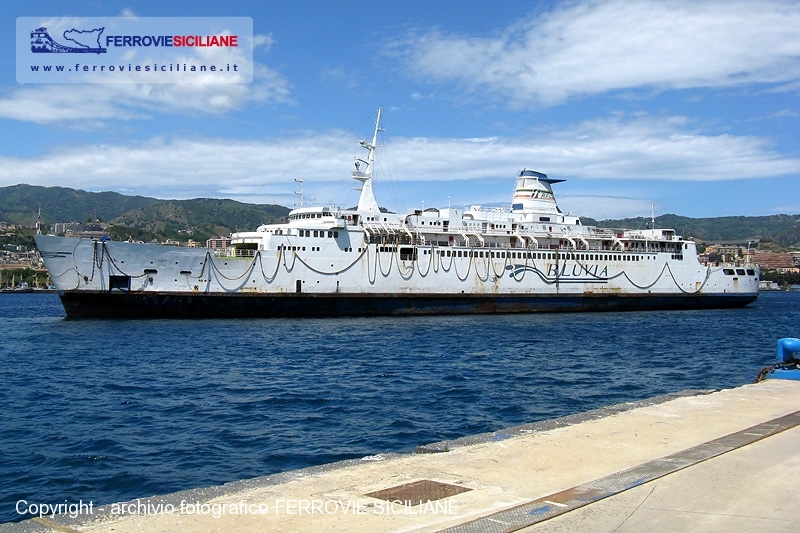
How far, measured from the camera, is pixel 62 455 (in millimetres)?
10750

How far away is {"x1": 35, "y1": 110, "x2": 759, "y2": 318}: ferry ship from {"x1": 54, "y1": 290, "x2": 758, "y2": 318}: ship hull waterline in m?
0.06

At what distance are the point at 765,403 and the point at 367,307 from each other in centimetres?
2714

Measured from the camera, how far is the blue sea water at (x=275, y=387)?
10500 millimetres

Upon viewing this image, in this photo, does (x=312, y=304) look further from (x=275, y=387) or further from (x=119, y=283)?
(x=275, y=387)

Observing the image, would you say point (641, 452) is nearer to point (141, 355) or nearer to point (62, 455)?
point (62, 455)

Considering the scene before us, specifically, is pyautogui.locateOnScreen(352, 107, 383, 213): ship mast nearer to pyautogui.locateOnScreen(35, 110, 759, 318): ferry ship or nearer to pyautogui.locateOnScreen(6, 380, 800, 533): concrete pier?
pyautogui.locateOnScreen(35, 110, 759, 318): ferry ship

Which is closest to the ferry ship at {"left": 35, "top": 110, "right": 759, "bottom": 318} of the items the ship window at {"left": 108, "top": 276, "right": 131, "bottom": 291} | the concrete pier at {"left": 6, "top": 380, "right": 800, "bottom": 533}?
the ship window at {"left": 108, "top": 276, "right": 131, "bottom": 291}

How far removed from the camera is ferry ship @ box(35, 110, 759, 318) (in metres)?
31.8

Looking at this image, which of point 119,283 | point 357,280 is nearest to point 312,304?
point 357,280

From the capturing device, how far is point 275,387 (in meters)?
16.8

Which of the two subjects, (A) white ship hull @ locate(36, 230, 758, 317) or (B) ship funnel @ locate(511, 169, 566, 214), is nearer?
(A) white ship hull @ locate(36, 230, 758, 317)

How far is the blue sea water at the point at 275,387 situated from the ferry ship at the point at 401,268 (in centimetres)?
182

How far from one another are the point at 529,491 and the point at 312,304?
29359 millimetres

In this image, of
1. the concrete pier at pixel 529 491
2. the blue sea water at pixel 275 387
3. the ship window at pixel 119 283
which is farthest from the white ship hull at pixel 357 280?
the concrete pier at pixel 529 491
